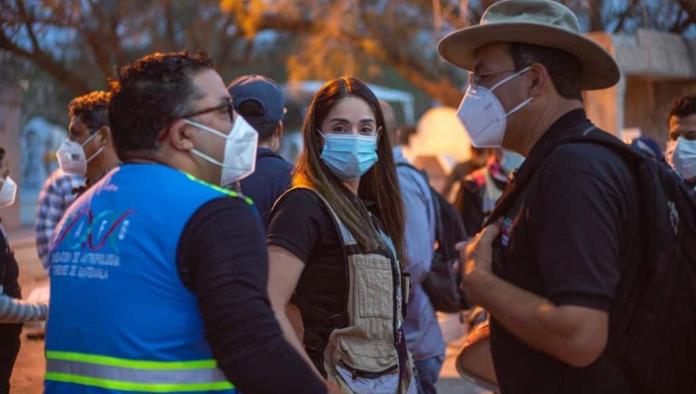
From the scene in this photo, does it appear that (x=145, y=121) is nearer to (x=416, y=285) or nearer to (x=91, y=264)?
(x=91, y=264)

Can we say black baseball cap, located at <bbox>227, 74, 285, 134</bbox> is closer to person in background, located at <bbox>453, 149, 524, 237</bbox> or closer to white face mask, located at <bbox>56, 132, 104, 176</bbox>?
white face mask, located at <bbox>56, 132, 104, 176</bbox>

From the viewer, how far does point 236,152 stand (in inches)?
96.0

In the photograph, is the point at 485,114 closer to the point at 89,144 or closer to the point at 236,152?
the point at 236,152

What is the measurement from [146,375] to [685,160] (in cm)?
356

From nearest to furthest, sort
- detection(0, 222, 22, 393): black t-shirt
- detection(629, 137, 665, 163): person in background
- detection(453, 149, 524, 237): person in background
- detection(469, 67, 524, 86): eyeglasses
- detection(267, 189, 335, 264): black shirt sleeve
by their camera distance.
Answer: detection(469, 67, 524, 86): eyeglasses < detection(629, 137, 665, 163): person in background < detection(267, 189, 335, 264): black shirt sleeve < detection(0, 222, 22, 393): black t-shirt < detection(453, 149, 524, 237): person in background

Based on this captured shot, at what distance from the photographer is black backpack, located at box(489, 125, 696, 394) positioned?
2336mm

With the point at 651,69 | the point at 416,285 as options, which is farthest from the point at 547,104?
the point at 651,69

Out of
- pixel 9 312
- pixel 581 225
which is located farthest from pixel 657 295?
pixel 9 312

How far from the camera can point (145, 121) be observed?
7.54 feet

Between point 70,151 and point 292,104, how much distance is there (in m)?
27.7

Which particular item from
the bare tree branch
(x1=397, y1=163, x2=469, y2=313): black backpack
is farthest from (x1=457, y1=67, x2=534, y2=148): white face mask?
the bare tree branch

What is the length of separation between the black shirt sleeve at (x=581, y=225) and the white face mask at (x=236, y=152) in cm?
76

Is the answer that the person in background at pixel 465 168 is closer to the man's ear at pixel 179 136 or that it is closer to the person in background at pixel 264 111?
the person in background at pixel 264 111

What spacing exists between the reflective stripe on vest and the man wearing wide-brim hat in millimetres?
704
